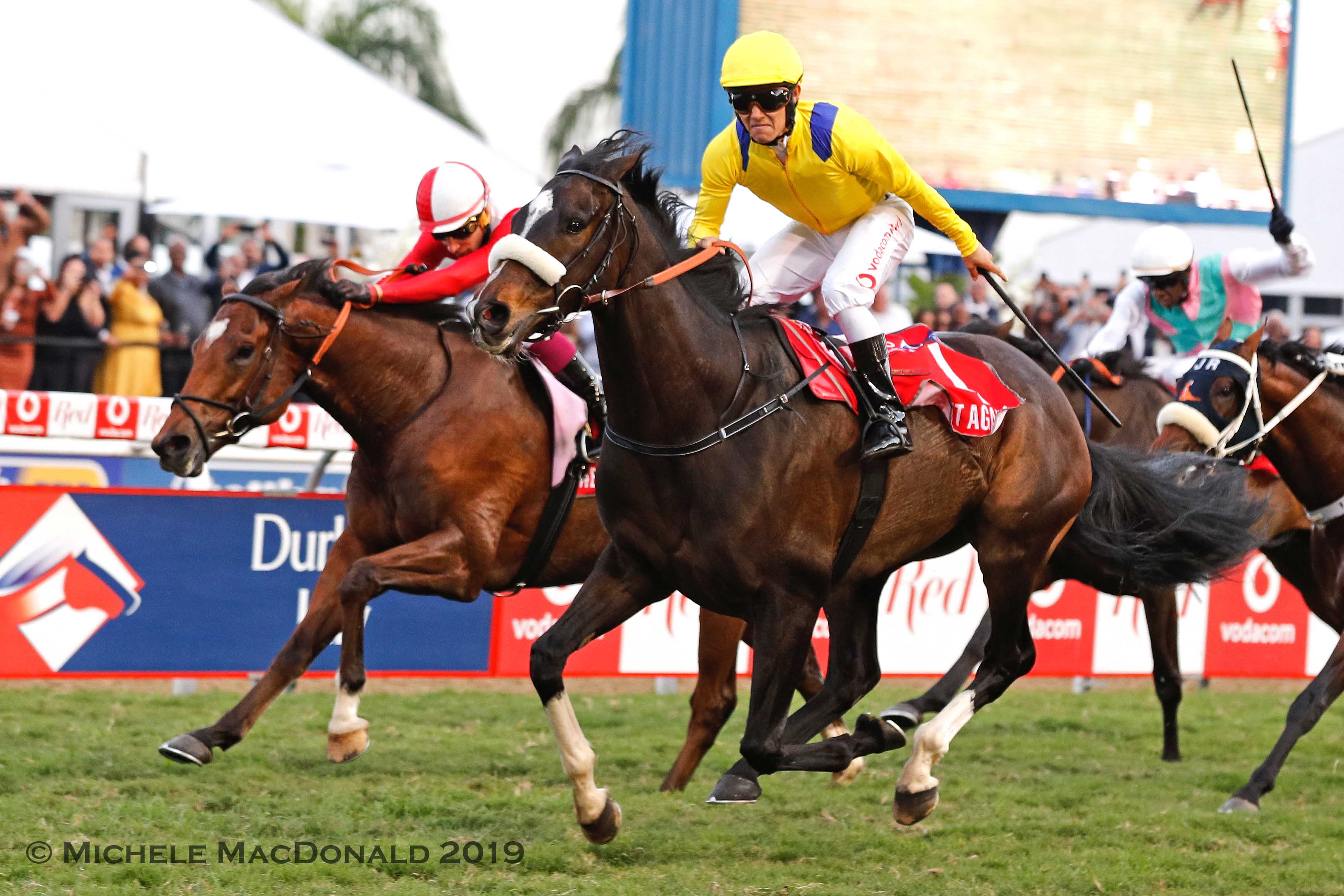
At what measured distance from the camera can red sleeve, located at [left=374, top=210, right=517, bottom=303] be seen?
5.85 meters

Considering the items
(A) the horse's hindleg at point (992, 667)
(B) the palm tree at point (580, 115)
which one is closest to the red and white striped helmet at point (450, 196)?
(A) the horse's hindleg at point (992, 667)

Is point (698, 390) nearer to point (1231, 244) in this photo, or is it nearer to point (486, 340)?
point (486, 340)

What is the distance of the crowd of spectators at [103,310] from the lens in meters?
9.95

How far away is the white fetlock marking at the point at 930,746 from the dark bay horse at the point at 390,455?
3.69 ft

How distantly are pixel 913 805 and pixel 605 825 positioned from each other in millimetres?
989

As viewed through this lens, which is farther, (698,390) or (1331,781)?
(1331,781)

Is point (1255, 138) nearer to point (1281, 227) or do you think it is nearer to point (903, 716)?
point (1281, 227)

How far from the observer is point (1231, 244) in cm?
1802

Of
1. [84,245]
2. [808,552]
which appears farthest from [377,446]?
[84,245]

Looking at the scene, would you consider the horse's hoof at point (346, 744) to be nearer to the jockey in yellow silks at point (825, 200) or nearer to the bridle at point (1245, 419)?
the jockey in yellow silks at point (825, 200)

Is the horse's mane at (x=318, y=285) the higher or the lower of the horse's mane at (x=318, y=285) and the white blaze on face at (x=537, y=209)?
the lower

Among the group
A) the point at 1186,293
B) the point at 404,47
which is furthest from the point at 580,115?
the point at 1186,293

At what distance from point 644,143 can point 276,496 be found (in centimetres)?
387

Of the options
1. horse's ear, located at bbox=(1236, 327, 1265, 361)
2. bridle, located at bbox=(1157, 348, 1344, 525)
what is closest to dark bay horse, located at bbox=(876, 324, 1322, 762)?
bridle, located at bbox=(1157, 348, 1344, 525)
